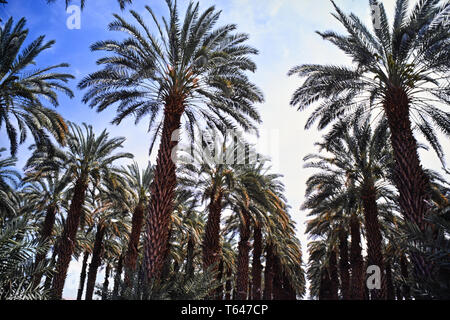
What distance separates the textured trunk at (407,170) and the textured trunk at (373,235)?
606cm

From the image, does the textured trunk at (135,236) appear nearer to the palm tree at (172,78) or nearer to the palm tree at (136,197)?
the palm tree at (136,197)

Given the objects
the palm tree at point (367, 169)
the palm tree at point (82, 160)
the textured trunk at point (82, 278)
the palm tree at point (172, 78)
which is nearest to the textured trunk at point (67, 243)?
the palm tree at point (82, 160)

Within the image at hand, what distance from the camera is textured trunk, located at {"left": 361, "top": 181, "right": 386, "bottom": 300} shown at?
15.1 metres

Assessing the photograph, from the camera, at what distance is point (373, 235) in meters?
15.5

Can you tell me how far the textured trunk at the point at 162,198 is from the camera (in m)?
9.55

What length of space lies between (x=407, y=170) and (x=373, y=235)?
22.4 feet

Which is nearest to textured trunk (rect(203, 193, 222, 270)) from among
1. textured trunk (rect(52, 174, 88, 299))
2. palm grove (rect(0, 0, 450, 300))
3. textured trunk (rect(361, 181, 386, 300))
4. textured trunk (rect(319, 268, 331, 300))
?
palm grove (rect(0, 0, 450, 300))

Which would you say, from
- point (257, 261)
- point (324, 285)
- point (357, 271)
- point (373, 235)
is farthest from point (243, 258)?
point (324, 285)

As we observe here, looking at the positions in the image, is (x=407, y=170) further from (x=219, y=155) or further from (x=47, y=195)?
(x=47, y=195)

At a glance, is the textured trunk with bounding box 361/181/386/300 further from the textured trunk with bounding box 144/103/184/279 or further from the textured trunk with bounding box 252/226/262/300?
the textured trunk with bounding box 144/103/184/279

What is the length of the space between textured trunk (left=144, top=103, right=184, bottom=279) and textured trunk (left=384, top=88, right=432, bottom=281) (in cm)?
712

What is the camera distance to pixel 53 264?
23.4 ft
